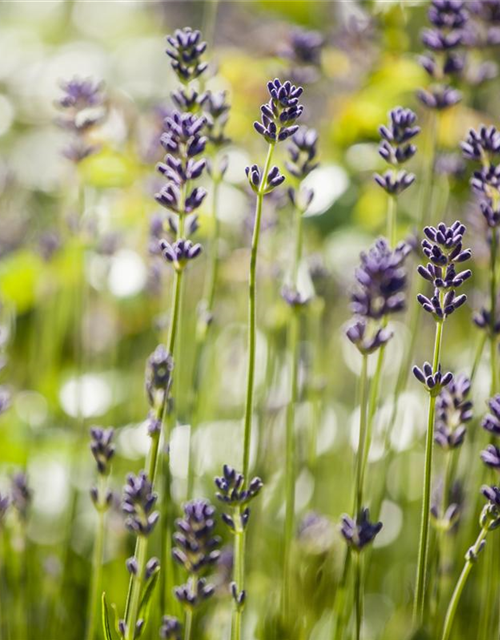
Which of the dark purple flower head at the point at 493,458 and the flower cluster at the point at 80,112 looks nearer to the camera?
the dark purple flower head at the point at 493,458

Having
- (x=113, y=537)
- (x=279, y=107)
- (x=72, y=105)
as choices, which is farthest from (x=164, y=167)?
(x=113, y=537)

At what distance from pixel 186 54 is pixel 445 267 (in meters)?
0.34

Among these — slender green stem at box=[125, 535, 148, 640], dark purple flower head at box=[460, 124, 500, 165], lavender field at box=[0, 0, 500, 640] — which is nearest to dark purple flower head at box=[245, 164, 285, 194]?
lavender field at box=[0, 0, 500, 640]

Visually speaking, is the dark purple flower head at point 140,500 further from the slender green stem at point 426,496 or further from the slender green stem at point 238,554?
the slender green stem at point 426,496

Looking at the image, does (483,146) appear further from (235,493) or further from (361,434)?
(235,493)

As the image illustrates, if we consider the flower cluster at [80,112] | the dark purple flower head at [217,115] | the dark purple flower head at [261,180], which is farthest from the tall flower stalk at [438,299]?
the flower cluster at [80,112]

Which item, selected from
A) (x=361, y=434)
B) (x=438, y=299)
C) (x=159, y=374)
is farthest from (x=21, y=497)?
(x=438, y=299)

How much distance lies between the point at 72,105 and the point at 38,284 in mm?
555

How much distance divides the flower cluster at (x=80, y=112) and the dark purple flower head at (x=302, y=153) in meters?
0.38

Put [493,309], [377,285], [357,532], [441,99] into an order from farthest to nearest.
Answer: [441,99], [493,309], [357,532], [377,285]

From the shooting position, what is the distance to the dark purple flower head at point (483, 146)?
0.88m

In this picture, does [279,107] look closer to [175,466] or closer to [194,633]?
[194,633]

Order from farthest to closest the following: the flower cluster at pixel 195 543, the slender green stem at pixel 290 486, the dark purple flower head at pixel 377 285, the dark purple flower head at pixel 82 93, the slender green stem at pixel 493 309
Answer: the dark purple flower head at pixel 82 93, the slender green stem at pixel 290 486, the slender green stem at pixel 493 309, the flower cluster at pixel 195 543, the dark purple flower head at pixel 377 285

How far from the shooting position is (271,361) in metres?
1.28
